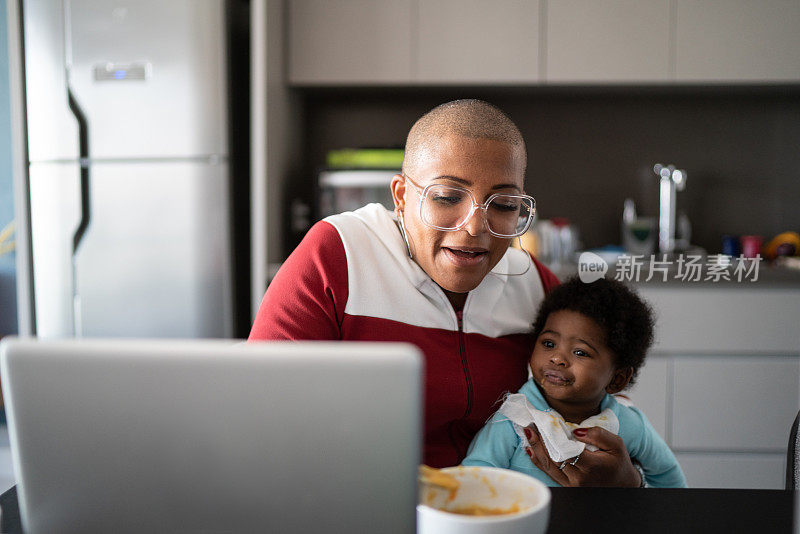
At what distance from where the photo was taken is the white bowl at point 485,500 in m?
0.59

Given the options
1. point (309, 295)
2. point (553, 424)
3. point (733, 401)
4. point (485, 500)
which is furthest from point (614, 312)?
point (733, 401)

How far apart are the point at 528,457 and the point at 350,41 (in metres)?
2.04

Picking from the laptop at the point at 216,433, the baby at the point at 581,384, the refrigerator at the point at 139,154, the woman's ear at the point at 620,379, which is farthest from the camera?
the refrigerator at the point at 139,154

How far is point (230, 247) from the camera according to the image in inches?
99.0

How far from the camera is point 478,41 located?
2.72m

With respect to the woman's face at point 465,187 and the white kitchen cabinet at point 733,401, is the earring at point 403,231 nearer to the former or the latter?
the woman's face at point 465,187

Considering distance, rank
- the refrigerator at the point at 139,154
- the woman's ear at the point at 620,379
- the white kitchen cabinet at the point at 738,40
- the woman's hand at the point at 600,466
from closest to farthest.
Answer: the woman's hand at the point at 600,466 → the woman's ear at the point at 620,379 → the refrigerator at the point at 139,154 → the white kitchen cabinet at the point at 738,40

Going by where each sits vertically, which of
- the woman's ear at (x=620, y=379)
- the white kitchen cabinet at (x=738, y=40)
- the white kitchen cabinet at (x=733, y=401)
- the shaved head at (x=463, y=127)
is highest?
the white kitchen cabinet at (x=738, y=40)

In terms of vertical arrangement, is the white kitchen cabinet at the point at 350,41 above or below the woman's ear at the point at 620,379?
above

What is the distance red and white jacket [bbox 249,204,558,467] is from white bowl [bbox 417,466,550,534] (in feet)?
1.52

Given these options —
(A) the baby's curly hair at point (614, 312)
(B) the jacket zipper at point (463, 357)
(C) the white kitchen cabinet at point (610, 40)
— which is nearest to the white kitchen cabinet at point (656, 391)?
(C) the white kitchen cabinet at point (610, 40)

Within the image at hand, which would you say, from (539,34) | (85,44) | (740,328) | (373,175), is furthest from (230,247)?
(740,328)

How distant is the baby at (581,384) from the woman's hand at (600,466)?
0.05 meters

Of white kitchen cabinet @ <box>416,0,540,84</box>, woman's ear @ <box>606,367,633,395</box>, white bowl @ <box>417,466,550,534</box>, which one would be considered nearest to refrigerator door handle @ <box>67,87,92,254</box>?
white kitchen cabinet @ <box>416,0,540,84</box>
